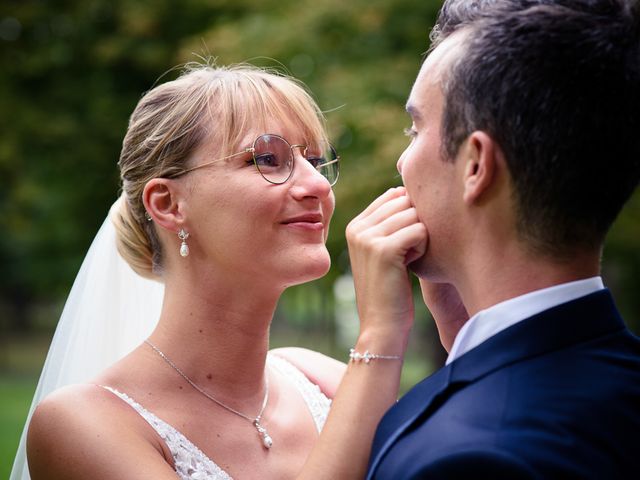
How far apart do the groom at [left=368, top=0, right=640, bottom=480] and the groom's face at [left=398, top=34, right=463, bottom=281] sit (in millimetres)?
14

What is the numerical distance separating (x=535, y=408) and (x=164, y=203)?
1870 mm

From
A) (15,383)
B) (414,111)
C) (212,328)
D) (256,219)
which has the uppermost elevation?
(414,111)

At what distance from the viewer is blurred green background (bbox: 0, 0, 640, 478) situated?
9.57 m

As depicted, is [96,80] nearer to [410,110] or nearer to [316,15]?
[316,15]

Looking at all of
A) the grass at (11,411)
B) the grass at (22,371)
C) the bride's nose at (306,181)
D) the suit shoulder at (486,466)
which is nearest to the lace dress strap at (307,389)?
the bride's nose at (306,181)

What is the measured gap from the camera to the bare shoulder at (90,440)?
2859mm

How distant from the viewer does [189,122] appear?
3.34 meters

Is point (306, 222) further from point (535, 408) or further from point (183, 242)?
point (535, 408)

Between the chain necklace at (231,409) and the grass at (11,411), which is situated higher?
the chain necklace at (231,409)

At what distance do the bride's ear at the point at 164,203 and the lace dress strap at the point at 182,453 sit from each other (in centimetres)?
69

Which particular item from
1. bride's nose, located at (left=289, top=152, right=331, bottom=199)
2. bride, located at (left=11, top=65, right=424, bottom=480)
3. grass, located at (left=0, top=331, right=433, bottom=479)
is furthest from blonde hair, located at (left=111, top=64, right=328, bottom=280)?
grass, located at (left=0, top=331, right=433, bottom=479)

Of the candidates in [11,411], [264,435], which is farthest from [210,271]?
[11,411]

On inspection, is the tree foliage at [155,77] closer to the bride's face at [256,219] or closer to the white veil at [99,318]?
the white veil at [99,318]

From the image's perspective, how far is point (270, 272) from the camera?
3.25 meters
